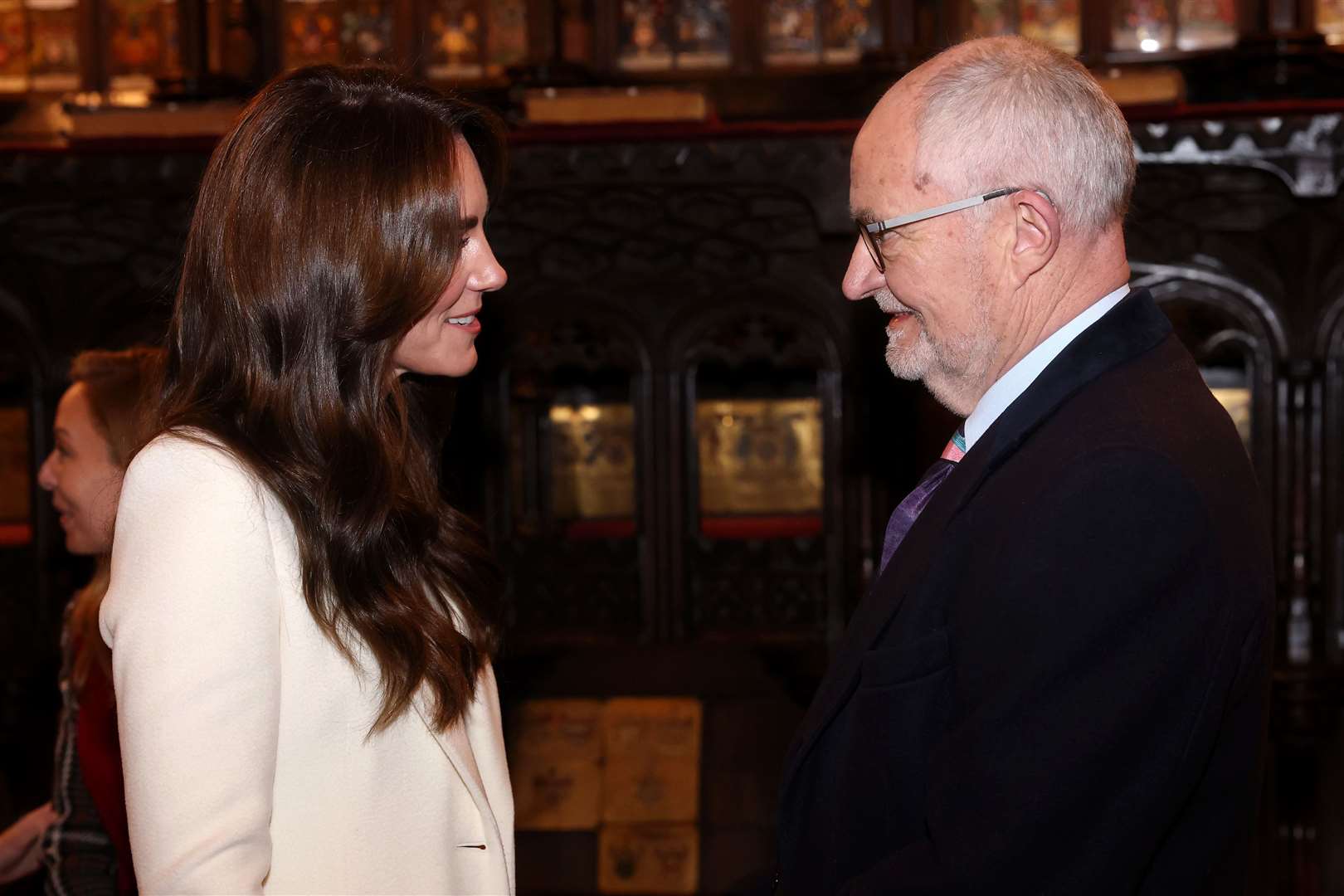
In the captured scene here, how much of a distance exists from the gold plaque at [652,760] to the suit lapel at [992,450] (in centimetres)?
280

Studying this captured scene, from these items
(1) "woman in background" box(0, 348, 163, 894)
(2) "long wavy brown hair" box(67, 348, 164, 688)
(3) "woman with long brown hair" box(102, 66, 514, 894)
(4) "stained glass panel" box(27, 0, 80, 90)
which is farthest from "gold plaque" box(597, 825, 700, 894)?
(4) "stained glass panel" box(27, 0, 80, 90)

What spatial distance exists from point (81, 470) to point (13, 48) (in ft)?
11.8

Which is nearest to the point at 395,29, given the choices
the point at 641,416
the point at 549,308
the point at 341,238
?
the point at 549,308

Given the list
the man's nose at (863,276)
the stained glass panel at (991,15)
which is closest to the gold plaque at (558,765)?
the man's nose at (863,276)

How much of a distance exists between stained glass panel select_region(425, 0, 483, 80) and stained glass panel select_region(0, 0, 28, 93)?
1.71 m

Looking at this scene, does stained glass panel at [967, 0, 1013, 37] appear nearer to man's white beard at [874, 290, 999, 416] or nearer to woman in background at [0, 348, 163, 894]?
woman in background at [0, 348, 163, 894]

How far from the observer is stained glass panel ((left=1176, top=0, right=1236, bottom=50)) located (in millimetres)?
4938

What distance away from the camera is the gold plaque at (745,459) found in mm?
5285

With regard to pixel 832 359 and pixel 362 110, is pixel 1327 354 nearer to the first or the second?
pixel 832 359

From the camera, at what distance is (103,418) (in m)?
2.71

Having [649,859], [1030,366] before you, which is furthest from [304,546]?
[649,859]

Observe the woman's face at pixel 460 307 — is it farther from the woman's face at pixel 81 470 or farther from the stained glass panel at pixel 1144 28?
the stained glass panel at pixel 1144 28

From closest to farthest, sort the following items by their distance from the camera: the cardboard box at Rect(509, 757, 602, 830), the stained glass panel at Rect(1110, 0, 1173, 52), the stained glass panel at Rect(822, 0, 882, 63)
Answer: the cardboard box at Rect(509, 757, 602, 830) → the stained glass panel at Rect(1110, 0, 1173, 52) → the stained glass panel at Rect(822, 0, 882, 63)

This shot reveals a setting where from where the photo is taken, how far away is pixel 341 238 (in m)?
1.50
